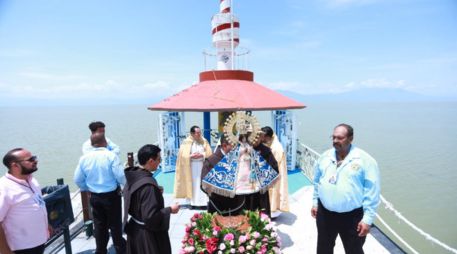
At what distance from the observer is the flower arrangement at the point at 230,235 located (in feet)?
7.77

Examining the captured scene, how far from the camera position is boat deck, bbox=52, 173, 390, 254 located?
13.0ft

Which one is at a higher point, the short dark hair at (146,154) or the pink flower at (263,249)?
the short dark hair at (146,154)

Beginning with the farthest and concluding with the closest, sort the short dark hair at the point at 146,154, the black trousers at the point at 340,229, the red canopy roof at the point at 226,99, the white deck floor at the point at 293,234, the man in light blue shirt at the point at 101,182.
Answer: the red canopy roof at the point at 226,99 < the white deck floor at the point at 293,234 < the man in light blue shirt at the point at 101,182 < the black trousers at the point at 340,229 < the short dark hair at the point at 146,154

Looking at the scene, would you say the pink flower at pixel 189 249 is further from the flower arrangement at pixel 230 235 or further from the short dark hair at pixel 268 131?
the short dark hair at pixel 268 131

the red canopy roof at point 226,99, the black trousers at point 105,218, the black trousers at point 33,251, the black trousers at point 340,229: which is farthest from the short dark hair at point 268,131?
the black trousers at point 33,251

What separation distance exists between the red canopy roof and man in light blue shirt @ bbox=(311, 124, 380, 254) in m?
2.87

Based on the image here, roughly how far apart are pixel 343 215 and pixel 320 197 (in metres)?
0.31

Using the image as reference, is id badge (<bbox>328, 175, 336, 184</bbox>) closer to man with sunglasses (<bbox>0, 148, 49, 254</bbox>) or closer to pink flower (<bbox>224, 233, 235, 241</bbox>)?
pink flower (<bbox>224, 233, 235, 241</bbox>)

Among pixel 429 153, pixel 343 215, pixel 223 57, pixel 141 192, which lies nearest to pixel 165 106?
pixel 223 57

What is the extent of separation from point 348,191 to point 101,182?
3.01m

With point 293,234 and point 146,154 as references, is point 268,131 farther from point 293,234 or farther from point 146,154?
point 146,154

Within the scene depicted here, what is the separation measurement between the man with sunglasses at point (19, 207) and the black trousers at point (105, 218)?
0.83 meters

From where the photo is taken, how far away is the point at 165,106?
238 inches

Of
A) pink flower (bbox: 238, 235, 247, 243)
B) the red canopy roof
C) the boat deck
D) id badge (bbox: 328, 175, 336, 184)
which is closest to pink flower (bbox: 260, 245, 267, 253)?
pink flower (bbox: 238, 235, 247, 243)
